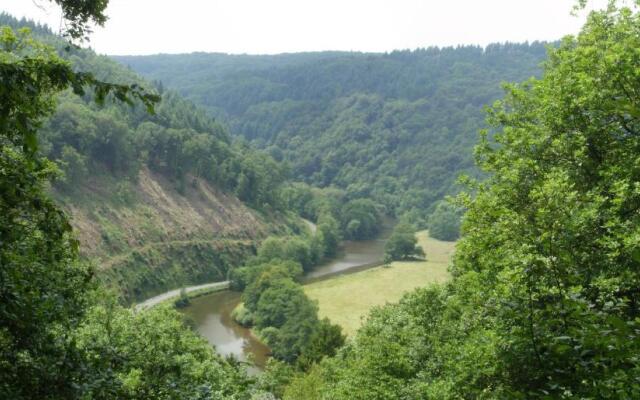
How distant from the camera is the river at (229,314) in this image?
66562mm

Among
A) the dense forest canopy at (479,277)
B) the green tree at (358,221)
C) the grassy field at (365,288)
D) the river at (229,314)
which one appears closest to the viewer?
the dense forest canopy at (479,277)

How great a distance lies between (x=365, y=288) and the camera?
90.1 metres

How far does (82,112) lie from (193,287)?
4468cm

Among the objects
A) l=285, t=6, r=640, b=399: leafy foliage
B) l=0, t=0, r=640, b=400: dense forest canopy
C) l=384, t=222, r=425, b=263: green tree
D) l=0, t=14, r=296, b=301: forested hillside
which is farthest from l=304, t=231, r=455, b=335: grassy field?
l=285, t=6, r=640, b=399: leafy foliage

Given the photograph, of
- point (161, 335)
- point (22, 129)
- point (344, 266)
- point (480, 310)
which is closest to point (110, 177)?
point (344, 266)

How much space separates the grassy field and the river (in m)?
11.1

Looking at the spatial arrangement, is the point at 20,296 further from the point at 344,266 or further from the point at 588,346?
the point at 344,266

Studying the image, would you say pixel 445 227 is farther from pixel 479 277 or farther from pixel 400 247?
pixel 479 277

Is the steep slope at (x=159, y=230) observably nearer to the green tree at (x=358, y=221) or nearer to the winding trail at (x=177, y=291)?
the winding trail at (x=177, y=291)

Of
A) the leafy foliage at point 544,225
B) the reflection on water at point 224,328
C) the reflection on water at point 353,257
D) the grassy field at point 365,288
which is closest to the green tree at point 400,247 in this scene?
the grassy field at point 365,288

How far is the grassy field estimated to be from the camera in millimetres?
77500

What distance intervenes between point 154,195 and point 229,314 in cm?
4685

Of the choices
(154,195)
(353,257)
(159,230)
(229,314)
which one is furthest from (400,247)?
(154,195)

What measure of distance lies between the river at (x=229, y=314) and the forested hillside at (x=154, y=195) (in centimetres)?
1134
